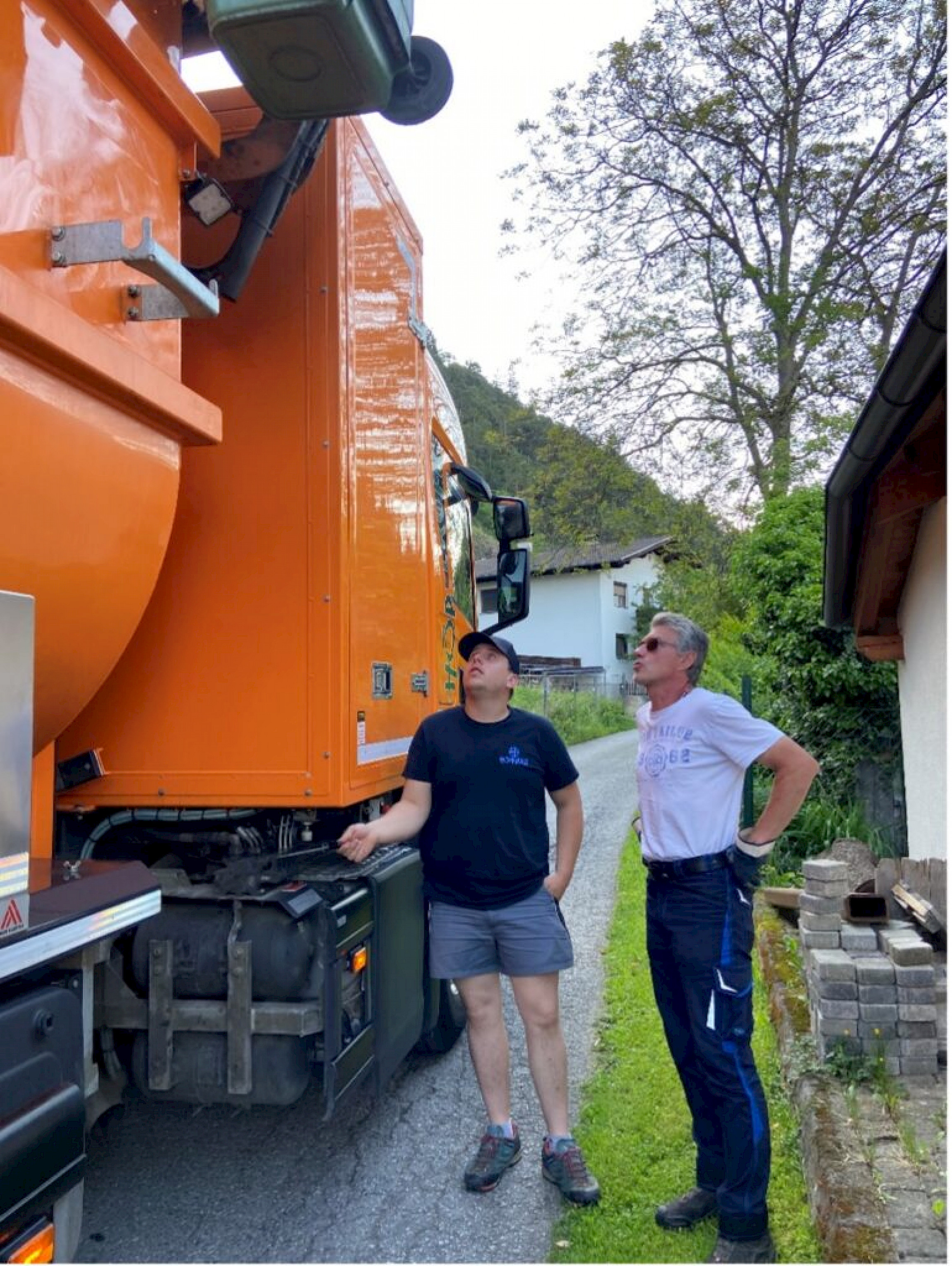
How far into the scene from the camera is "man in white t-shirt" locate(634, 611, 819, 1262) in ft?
9.03

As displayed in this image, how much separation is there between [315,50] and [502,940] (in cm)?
262

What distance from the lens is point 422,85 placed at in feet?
9.21

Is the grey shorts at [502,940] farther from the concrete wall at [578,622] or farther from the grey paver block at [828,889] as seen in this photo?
the concrete wall at [578,622]

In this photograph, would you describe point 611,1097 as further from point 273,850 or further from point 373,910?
point 273,850

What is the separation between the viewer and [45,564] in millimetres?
2080

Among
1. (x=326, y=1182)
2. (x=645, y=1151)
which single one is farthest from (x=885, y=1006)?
(x=326, y=1182)

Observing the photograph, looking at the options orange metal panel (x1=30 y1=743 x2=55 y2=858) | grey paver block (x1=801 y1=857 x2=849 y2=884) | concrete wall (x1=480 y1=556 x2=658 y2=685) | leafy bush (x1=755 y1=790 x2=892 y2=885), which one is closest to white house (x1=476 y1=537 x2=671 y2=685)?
concrete wall (x1=480 y1=556 x2=658 y2=685)

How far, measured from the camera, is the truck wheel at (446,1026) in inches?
165

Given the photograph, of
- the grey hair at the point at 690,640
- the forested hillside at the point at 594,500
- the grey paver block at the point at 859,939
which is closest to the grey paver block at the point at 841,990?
the grey paver block at the point at 859,939

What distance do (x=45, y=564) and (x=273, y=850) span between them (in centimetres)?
145

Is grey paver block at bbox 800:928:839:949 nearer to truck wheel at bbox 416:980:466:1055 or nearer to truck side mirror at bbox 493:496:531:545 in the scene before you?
truck wheel at bbox 416:980:466:1055

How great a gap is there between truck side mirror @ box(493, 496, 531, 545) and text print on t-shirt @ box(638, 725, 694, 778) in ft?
7.02

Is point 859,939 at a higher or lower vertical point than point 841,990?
higher

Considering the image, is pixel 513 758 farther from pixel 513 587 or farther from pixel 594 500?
pixel 594 500
